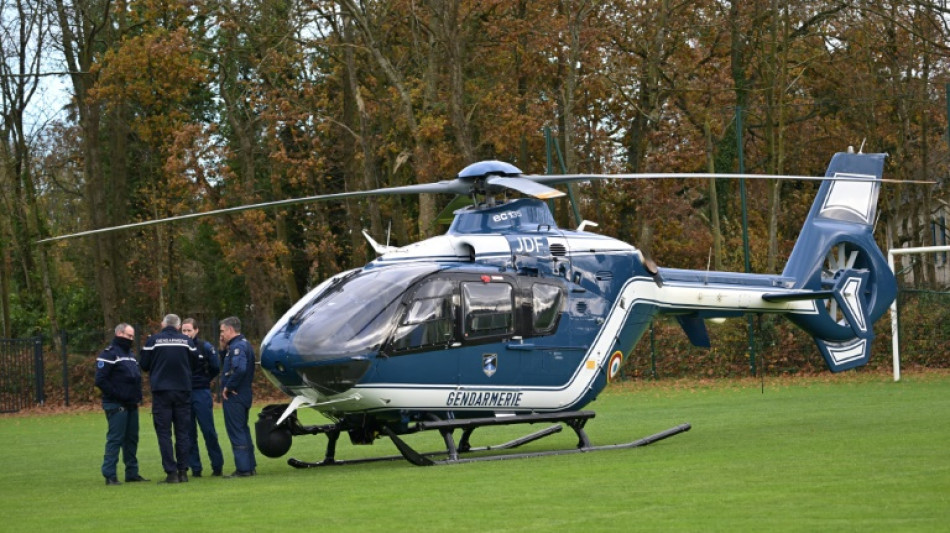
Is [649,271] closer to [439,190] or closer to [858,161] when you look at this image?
[439,190]

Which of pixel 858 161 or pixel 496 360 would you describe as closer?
pixel 496 360

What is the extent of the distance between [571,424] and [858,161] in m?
7.02

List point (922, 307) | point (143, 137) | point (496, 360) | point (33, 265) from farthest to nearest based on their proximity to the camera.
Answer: point (33, 265) < point (143, 137) < point (922, 307) < point (496, 360)

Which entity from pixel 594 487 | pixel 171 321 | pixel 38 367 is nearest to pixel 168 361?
pixel 171 321

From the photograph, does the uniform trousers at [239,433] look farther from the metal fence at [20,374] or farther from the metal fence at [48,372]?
the metal fence at [20,374]

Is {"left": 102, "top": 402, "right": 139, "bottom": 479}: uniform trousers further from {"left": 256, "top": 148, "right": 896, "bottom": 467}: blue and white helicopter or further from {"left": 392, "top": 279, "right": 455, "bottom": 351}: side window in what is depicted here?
{"left": 392, "top": 279, "right": 455, "bottom": 351}: side window

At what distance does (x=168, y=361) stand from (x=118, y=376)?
2.56 ft

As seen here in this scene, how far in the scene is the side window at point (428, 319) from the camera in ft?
49.0

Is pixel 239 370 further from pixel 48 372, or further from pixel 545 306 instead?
pixel 48 372

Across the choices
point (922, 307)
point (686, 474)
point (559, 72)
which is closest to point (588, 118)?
point (559, 72)

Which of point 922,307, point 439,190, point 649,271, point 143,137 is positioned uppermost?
point 143,137

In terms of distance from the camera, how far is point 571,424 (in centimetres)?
1636

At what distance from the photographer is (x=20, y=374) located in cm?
Answer: 3566

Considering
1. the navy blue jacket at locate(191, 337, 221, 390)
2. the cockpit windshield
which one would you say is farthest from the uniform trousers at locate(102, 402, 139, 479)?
the cockpit windshield
